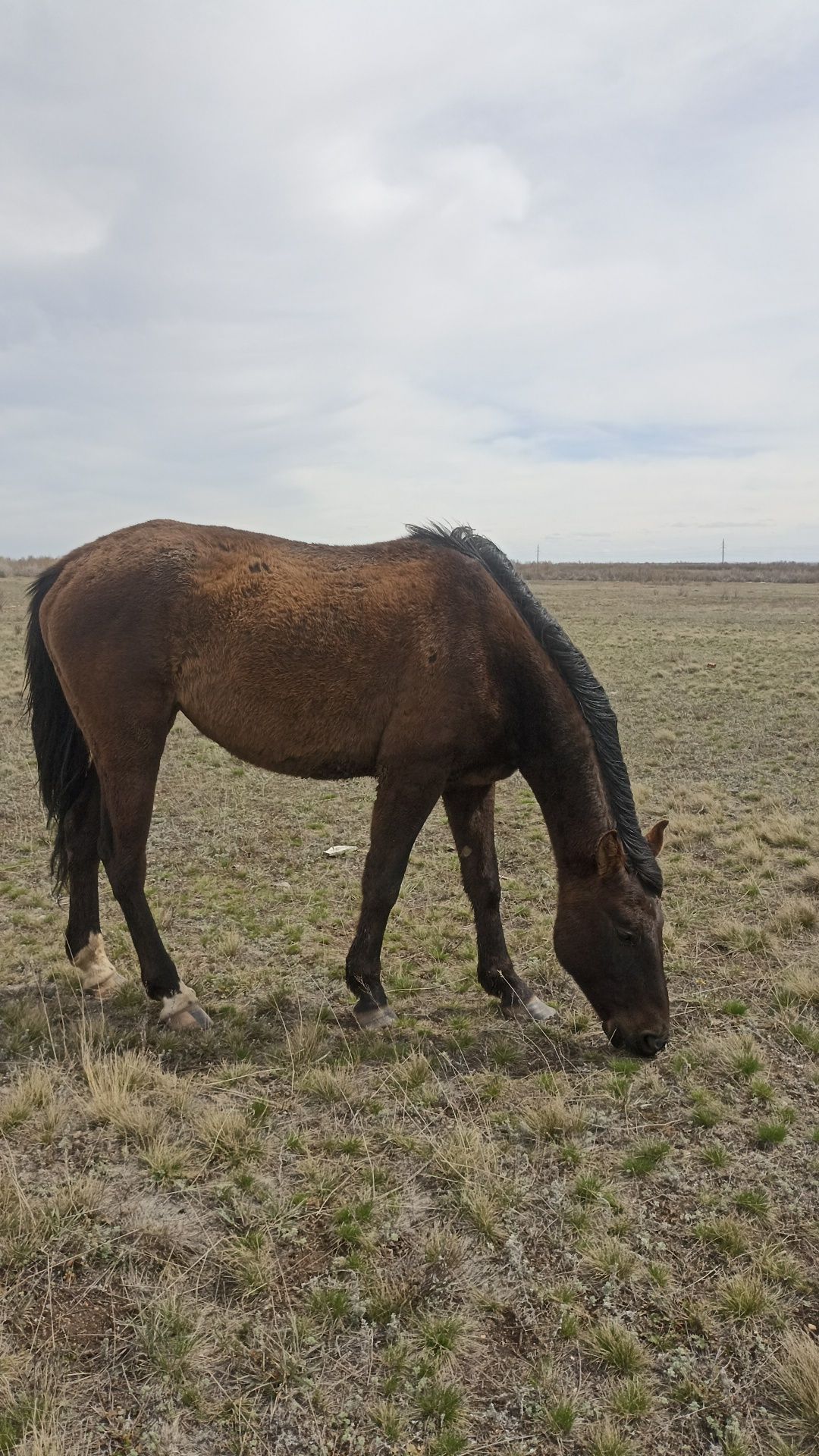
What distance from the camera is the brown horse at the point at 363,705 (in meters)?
4.51

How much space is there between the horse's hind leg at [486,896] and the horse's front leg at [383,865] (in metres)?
0.59

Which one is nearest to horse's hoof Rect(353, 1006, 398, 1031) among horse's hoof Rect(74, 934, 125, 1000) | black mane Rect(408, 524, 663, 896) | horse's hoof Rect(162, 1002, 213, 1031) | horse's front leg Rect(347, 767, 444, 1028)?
horse's front leg Rect(347, 767, 444, 1028)

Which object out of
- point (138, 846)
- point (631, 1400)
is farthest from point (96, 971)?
point (631, 1400)

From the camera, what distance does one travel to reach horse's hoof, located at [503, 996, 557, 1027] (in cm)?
485

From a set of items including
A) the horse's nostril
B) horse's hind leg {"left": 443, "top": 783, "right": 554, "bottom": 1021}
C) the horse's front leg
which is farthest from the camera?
horse's hind leg {"left": 443, "top": 783, "right": 554, "bottom": 1021}

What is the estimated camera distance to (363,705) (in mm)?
4637

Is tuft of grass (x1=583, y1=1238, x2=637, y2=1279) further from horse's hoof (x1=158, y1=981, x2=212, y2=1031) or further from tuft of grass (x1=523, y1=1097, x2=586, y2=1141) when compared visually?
horse's hoof (x1=158, y1=981, x2=212, y2=1031)

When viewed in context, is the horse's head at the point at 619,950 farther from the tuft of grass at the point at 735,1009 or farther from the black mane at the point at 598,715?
the tuft of grass at the point at 735,1009

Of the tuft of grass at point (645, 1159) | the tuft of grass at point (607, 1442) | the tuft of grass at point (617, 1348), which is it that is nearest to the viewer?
the tuft of grass at point (607, 1442)

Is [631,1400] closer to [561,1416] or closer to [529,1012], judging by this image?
[561,1416]

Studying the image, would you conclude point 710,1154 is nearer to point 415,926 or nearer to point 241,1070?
point 241,1070

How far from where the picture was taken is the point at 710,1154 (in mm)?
3500

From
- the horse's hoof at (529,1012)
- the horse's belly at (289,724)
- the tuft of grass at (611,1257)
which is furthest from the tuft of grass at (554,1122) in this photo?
the horse's belly at (289,724)

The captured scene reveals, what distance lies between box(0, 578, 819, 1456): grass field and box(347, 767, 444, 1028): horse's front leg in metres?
0.23
